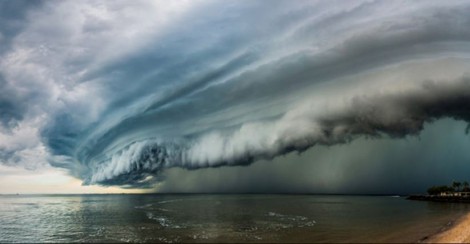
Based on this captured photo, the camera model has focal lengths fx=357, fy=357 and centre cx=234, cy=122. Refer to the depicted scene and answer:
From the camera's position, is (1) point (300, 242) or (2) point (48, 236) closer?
(1) point (300, 242)

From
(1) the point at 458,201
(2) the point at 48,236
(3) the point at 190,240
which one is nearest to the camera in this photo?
(3) the point at 190,240

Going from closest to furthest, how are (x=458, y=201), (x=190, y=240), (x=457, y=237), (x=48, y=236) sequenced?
1. (x=457, y=237)
2. (x=190, y=240)
3. (x=48, y=236)
4. (x=458, y=201)

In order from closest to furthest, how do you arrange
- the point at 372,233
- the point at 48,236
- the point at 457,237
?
the point at 457,237 → the point at 372,233 → the point at 48,236

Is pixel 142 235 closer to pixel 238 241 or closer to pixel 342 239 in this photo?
pixel 238 241

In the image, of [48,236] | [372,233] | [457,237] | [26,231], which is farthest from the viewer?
[26,231]

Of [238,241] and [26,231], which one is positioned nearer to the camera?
[238,241]

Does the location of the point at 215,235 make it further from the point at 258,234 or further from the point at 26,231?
the point at 26,231

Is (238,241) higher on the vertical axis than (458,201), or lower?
higher

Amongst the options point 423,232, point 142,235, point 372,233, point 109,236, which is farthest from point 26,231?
point 423,232

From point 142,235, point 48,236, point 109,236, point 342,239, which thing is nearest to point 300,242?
point 342,239

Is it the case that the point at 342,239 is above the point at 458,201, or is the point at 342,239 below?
above
